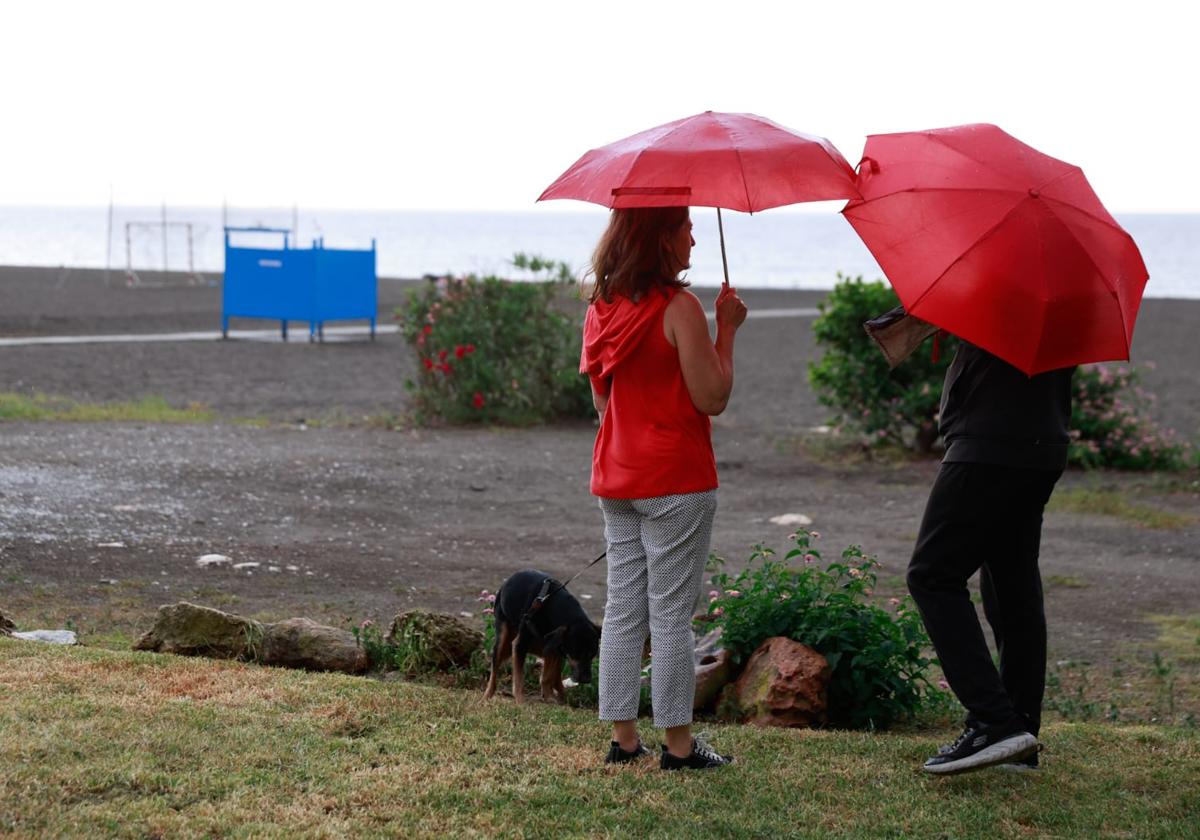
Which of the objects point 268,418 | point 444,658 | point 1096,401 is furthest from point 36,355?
point 444,658

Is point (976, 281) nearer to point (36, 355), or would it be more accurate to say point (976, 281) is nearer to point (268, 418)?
point (268, 418)

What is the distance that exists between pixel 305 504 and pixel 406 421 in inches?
179

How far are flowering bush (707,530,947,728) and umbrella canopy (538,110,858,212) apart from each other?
1.62 meters

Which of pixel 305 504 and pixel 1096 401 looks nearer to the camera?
pixel 305 504

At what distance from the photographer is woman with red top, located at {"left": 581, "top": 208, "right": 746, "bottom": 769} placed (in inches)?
157

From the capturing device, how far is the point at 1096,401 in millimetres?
11641

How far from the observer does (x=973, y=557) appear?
13.6ft

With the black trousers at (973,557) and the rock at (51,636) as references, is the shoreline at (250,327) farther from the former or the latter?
the rock at (51,636)

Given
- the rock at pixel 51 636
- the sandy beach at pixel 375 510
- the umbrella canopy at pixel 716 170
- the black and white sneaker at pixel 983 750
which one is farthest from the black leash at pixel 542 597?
the rock at pixel 51 636

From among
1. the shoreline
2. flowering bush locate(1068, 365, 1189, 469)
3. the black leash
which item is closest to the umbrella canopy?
the black leash

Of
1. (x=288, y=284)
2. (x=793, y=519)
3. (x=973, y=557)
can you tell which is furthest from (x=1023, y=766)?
(x=288, y=284)

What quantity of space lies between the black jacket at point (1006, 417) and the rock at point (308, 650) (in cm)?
252

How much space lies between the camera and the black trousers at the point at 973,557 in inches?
160

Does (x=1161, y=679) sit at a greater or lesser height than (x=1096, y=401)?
lesser
